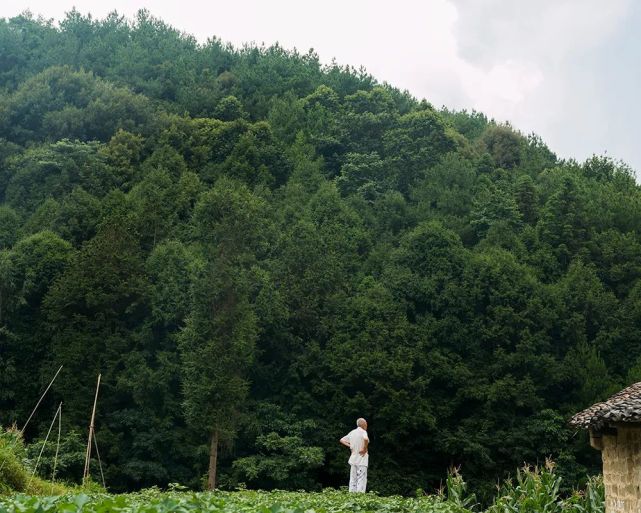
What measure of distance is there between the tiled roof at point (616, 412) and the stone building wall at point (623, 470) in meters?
0.33

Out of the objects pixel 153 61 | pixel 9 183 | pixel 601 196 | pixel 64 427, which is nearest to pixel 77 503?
pixel 64 427

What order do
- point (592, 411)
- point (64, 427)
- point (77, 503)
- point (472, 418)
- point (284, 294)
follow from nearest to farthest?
1. point (77, 503)
2. point (592, 411)
3. point (64, 427)
4. point (472, 418)
5. point (284, 294)

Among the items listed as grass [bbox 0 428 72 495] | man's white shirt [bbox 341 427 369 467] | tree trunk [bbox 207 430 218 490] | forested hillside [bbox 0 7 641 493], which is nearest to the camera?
grass [bbox 0 428 72 495]

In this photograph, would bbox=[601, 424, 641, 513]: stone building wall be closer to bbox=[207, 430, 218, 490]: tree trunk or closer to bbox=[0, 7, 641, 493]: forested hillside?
bbox=[0, 7, 641, 493]: forested hillside

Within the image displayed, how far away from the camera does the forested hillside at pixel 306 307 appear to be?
99.2ft

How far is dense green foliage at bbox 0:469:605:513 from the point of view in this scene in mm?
5062

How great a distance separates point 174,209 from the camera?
137 feet

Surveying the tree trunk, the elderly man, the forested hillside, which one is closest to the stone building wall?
the elderly man

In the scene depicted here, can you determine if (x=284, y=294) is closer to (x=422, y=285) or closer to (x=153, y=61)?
(x=422, y=285)

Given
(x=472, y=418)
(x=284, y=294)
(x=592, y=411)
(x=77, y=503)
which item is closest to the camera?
(x=77, y=503)

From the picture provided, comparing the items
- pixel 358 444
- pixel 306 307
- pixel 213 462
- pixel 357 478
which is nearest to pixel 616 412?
pixel 358 444

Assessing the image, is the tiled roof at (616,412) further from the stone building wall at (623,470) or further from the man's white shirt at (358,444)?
the man's white shirt at (358,444)

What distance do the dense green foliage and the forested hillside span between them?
16.0m

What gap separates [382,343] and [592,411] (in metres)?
21.8
